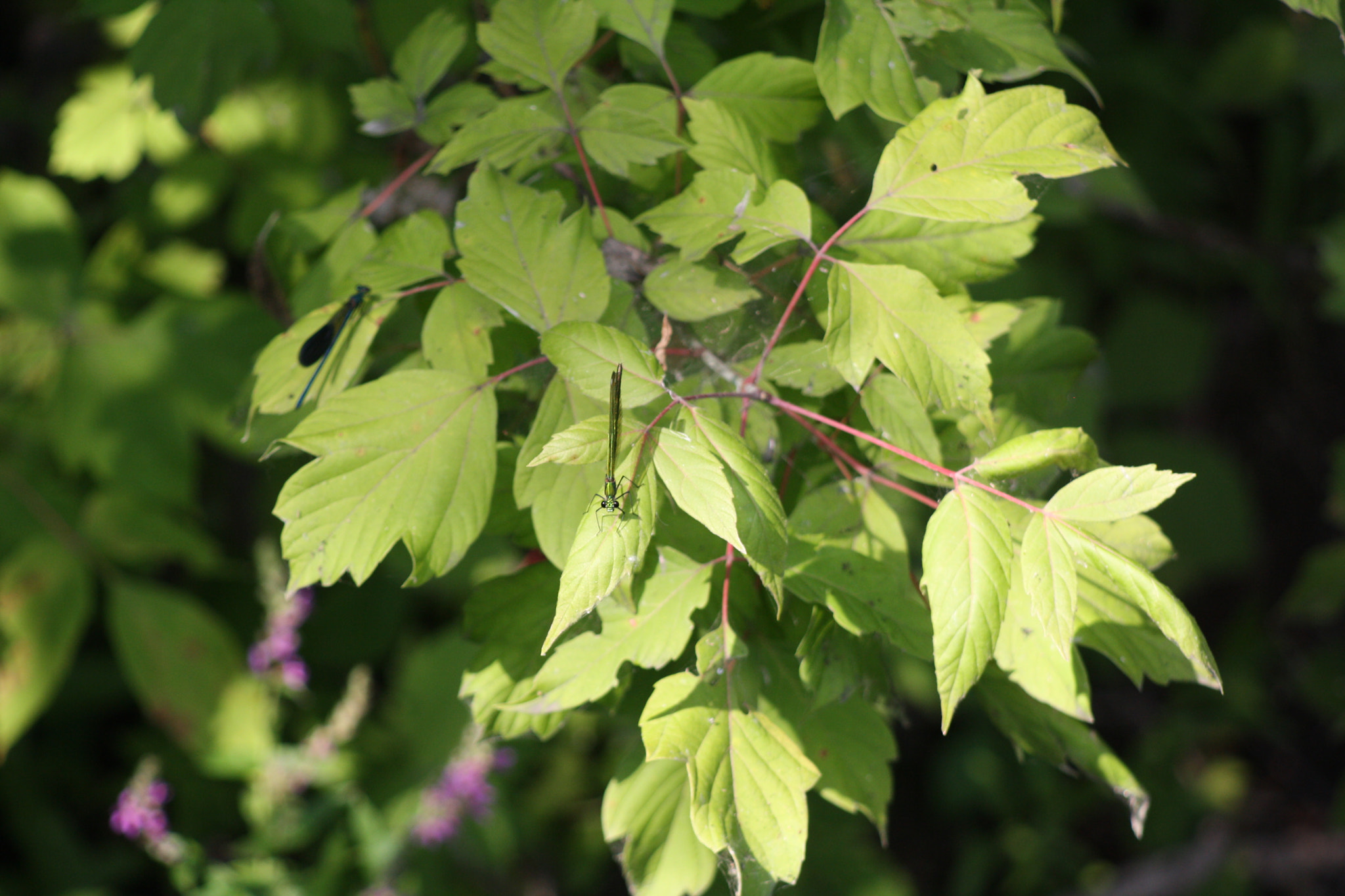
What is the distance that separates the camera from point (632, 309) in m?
0.86

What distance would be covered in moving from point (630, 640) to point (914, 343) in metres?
0.37

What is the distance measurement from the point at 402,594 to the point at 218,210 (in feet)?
4.03

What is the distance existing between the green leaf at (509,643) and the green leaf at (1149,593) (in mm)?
482

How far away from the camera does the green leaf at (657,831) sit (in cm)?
89

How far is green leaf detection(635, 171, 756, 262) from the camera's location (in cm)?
80

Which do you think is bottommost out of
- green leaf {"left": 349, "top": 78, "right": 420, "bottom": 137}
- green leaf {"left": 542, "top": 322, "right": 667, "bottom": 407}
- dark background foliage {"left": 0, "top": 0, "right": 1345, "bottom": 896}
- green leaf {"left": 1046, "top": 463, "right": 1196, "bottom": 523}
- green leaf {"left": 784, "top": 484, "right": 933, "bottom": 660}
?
dark background foliage {"left": 0, "top": 0, "right": 1345, "bottom": 896}

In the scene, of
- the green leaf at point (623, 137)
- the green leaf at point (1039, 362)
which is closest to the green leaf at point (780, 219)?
the green leaf at point (623, 137)

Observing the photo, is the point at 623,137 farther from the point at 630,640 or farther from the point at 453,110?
the point at 630,640

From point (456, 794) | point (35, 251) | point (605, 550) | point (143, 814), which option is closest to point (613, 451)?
point (605, 550)

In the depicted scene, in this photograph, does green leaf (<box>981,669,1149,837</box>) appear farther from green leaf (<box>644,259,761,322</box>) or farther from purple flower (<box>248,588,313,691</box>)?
purple flower (<box>248,588,313,691</box>)

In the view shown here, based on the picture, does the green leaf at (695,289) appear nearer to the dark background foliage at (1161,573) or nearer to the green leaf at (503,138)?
the green leaf at (503,138)

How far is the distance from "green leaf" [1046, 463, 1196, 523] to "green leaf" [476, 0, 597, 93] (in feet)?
2.03

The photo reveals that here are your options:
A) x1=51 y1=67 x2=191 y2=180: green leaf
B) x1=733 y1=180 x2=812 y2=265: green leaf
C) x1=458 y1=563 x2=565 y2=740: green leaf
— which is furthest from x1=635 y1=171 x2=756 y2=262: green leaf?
x1=51 y1=67 x2=191 y2=180: green leaf

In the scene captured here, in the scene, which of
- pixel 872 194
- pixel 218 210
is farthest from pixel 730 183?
pixel 218 210
